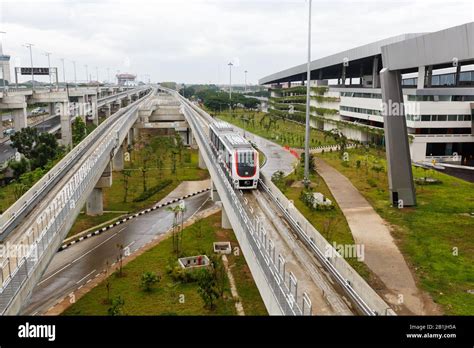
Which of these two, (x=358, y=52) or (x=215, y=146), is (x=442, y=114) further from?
(x=215, y=146)

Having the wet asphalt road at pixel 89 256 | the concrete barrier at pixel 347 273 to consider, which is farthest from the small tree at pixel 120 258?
the concrete barrier at pixel 347 273

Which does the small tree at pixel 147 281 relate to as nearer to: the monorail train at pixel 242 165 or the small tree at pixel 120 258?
the small tree at pixel 120 258

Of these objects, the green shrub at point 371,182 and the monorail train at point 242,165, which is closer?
the monorail train at point 242,165

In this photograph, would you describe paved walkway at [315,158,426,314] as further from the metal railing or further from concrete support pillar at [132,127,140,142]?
concrete support pillar at [132,127,140,142]

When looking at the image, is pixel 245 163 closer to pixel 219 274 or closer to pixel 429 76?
pixel 219 274

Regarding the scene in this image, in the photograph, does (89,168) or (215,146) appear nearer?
(89,168)
